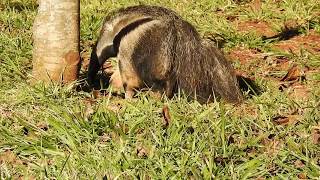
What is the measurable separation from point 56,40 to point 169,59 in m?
1.00

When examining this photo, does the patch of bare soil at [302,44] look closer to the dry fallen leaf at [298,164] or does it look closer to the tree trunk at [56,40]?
the tree trunk at [56,40]

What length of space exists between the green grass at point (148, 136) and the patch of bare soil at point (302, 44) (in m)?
1.40

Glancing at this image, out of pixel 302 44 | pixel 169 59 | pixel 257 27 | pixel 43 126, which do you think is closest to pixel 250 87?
pixel 169 59

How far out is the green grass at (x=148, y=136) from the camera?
3121 millimetres

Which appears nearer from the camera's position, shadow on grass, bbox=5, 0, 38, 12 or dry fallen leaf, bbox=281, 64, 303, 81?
dry fallen leaf, bbox=281, 64, 303, 81

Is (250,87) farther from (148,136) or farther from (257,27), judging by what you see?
(257,27)

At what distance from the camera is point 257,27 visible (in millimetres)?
7617

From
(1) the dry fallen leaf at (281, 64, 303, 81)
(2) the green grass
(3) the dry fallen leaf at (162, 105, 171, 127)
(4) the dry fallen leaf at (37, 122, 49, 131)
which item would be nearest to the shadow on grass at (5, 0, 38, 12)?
(2) the green grass

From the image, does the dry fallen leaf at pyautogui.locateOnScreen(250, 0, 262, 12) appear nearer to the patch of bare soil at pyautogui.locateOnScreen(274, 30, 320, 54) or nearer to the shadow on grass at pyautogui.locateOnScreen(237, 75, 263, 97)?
the patch of bare soil at pyautogui.locateOnScreen(274, 30, 320, 54)

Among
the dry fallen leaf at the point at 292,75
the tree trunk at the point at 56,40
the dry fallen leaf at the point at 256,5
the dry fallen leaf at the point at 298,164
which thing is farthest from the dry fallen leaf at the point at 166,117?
the dry fallen leaf at the point at 256,5

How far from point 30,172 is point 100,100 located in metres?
1.30

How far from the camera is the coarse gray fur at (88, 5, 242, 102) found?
478 centimetres

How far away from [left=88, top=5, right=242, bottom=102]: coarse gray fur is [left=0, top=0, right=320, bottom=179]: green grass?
282 mm

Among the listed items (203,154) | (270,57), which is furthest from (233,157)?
(270,57)
